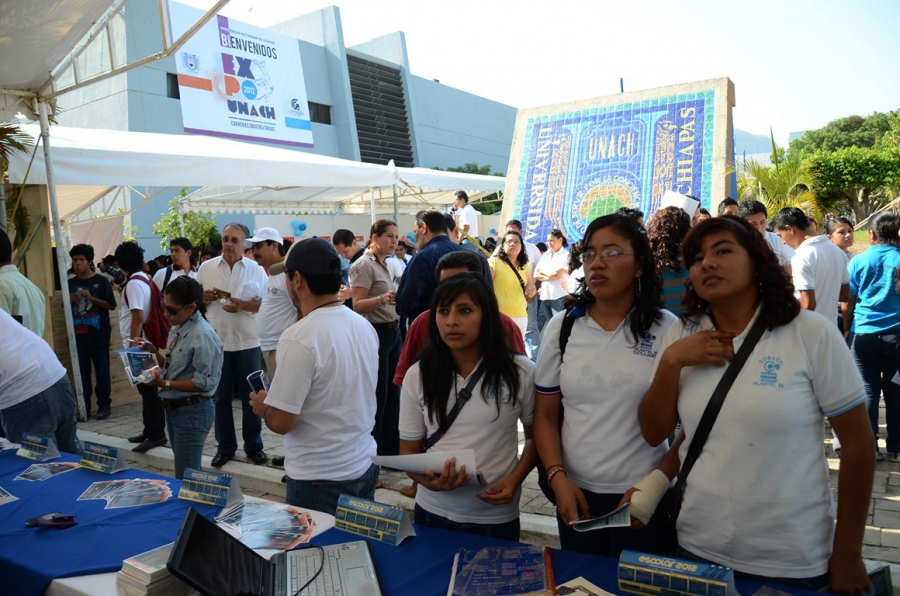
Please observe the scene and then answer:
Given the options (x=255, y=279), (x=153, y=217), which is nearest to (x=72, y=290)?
(x=255, y=279)

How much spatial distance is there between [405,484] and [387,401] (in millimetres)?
663

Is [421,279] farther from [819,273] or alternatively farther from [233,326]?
[819,273]

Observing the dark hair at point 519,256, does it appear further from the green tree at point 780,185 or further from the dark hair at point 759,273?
the green tree at point 780,185

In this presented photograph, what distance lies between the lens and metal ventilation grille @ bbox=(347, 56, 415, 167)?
96.8 feet

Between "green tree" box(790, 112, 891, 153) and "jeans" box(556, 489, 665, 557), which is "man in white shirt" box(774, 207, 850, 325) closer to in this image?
"jeans" box(556, 489, 665, 557)

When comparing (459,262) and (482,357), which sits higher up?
(459,262)

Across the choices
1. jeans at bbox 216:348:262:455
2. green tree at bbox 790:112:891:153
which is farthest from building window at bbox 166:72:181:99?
green tree at bbox 790:112:891:153

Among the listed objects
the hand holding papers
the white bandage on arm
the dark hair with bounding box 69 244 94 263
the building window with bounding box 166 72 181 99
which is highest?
the building window with bounding box 166 72 181 99

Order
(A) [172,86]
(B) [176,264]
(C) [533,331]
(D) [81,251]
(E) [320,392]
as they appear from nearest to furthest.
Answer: (E) [320,392] < (B) [176,264] < (D) [81,251] < (C) [533,331] < (A) [172,86]

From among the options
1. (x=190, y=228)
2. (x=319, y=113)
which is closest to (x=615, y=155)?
(x=190, y=228)

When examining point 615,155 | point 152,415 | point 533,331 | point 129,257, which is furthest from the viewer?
point 615,155

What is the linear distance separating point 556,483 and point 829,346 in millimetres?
857

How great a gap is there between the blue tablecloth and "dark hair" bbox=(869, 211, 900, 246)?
461 cm

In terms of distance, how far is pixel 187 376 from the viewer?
3.50 meters
